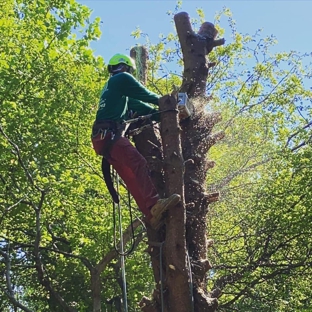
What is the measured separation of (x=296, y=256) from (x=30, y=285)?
794cm

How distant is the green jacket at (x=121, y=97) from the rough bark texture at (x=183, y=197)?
0.24m

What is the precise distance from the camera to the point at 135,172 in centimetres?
365

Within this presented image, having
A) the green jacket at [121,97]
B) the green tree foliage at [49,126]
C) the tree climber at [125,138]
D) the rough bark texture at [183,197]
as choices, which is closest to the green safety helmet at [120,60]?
the tree climber at [125,138]

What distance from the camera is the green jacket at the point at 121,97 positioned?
155 inches

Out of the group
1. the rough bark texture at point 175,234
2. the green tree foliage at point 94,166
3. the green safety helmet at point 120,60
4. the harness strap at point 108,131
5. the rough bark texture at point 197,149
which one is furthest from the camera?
the green tree foliage at point 94,166

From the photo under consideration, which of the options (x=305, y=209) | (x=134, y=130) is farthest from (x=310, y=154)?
(x=134, y=130)

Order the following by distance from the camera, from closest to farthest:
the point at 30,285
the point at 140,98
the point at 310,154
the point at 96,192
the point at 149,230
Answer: the point at 149,230, the point at 140,98, the point at 310,154, the point at 96,192, the point at 30,285

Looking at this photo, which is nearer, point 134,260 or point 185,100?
point 185,100

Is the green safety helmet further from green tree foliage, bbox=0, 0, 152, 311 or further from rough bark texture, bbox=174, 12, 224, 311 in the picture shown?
green tree foliage, bbox=0, 0, 152, 311

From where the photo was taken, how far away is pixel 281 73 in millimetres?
11289

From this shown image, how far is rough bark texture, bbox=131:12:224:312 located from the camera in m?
3.34

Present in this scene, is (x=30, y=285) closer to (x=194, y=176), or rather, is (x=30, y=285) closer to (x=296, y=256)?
(x=296, y=256)

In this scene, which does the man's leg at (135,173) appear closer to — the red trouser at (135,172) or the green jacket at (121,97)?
the red trouser at (135,172)

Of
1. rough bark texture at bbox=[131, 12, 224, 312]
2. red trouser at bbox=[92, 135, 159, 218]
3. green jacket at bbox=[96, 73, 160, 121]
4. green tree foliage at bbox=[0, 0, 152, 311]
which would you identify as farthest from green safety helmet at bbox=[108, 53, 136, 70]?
green tree foliage at bbox=[0, 0, 152, 311]
